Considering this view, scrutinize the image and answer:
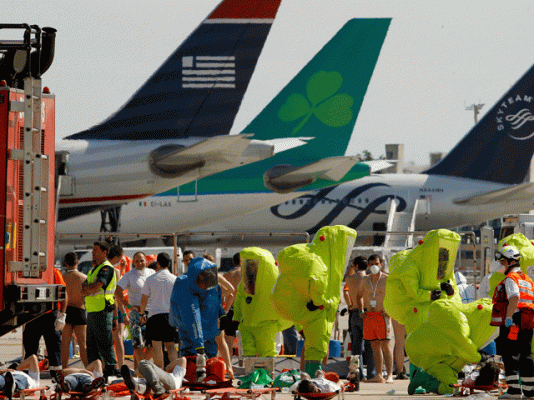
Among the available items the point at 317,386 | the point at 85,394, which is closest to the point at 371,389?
the point at 317,386

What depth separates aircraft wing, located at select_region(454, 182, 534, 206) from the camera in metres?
32.1

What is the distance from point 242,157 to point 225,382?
12.6 meters

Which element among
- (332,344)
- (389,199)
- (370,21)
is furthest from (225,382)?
(389,199)

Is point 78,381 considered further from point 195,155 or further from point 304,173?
point 304,173

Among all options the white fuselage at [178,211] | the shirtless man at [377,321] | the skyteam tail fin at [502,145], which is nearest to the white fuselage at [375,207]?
the skyteam tail fin at [502,145]

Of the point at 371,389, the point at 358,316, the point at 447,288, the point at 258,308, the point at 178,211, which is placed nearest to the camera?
the point at 258,308

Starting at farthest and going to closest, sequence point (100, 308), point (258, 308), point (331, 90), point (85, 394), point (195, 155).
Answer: point (331, 90)
point (195, 155)
point (100, 308)
point (258, 308)
point (85, 394)

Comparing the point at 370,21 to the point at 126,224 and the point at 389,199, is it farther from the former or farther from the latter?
the point at 126,224

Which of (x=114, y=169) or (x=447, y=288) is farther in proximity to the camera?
(x=114, y=169)

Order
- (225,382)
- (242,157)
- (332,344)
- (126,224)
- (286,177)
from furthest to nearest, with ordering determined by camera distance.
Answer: (126,224) < (286,177) < (242,157) < (332,344) < (225,382)

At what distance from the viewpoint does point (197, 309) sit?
27.1ft

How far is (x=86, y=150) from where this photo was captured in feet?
65.5

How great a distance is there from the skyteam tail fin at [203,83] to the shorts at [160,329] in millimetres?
11175

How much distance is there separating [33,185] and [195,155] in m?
13.3
